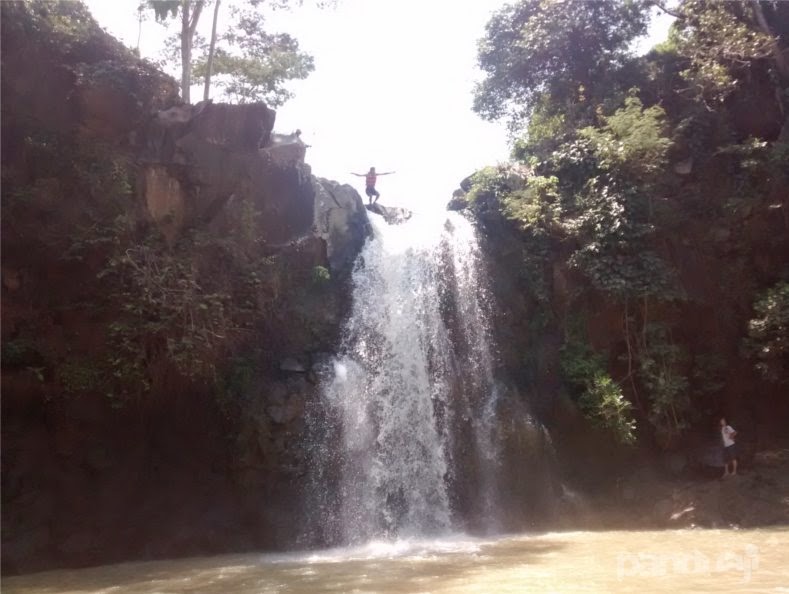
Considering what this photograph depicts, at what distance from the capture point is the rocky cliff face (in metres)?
12.4

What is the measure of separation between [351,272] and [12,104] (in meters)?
8.12

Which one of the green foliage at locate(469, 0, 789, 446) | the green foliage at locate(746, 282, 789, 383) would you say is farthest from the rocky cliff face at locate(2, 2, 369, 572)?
the green foliage at locate(746, 282, 789, 383)

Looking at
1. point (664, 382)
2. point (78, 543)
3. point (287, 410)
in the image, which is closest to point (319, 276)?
point (287, 410)

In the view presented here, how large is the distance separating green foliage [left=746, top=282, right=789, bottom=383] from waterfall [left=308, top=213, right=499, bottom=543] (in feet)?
18.2

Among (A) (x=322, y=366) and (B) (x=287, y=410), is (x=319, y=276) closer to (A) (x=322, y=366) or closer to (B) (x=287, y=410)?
(A) (x=322, y=366)

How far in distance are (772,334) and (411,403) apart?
7.63 metres

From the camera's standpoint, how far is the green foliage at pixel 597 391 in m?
13.5

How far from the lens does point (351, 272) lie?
55.8ft

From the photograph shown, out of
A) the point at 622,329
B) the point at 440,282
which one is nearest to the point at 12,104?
the point at 440,282

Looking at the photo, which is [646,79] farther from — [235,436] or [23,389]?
[23,389]

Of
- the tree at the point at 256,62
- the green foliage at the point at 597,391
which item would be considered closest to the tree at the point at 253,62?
the tree at the point at 256,62

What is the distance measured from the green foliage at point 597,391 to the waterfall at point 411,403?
177 centimetres

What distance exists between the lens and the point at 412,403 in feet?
47.2

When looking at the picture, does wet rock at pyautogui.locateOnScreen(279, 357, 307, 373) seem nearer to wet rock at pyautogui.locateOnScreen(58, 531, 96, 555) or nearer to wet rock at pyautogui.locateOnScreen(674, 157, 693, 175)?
wet rock at pyautogui.locateOnScreen(58, 531, 96, 555)
